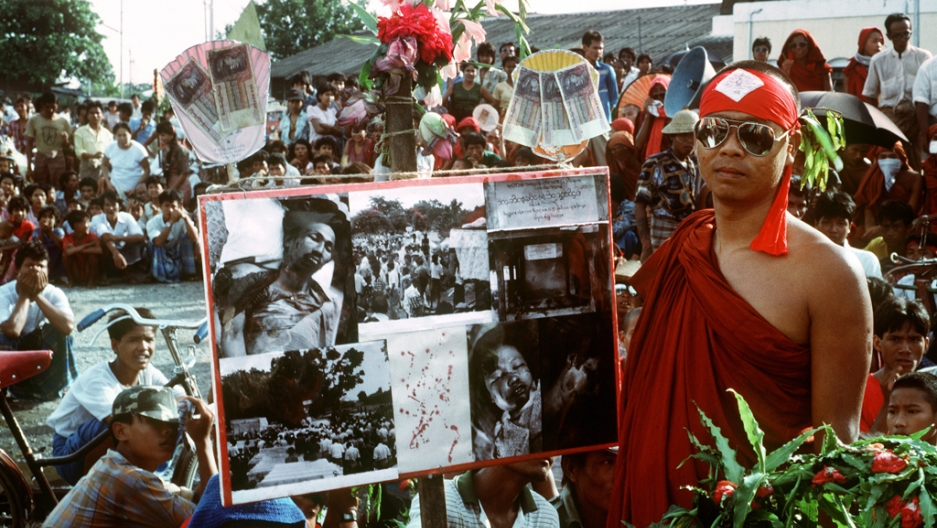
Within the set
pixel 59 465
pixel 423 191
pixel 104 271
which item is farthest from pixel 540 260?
pixel 104 271

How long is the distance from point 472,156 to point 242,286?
23.5ft

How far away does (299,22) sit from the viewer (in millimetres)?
53375

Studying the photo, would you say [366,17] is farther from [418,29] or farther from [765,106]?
[765,106]

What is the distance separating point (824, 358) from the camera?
2217mm

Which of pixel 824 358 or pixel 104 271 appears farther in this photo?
pixel 104 271

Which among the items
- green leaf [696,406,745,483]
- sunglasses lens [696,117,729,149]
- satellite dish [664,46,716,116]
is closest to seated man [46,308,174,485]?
sunglasses lens [696,117,729,149]

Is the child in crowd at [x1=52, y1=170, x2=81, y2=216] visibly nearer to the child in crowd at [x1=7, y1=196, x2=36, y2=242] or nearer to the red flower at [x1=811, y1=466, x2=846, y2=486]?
the child in crowd at [x1=7, y1=196, x2=36, y2=242]

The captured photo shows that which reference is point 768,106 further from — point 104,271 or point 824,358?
point 104,271

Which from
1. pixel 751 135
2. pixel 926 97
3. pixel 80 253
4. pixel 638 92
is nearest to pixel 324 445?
pixel 751 135

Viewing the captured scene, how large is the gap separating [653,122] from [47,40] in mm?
39299

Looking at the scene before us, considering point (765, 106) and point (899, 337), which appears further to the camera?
point (899, 337)

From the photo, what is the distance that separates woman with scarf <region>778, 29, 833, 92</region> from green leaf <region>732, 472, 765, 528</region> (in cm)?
890

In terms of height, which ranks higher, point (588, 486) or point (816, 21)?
point (816, 21)

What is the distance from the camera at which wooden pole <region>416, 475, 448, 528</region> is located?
2537mm
